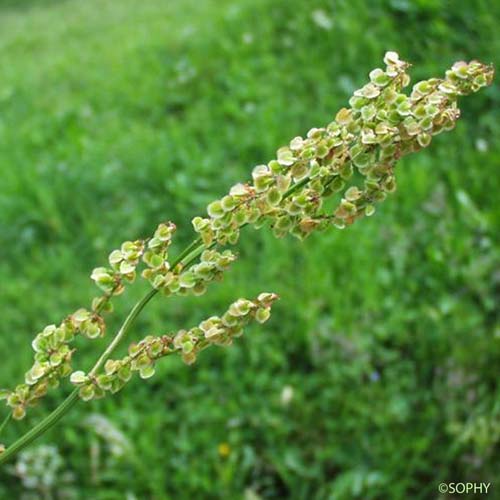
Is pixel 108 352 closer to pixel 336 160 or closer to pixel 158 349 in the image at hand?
pixel 158 349

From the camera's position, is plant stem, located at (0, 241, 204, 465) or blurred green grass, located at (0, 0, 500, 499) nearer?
plant stem, located at (0, 241, 204, 465)

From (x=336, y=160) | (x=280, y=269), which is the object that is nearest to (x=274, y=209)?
(x=336, y=160)

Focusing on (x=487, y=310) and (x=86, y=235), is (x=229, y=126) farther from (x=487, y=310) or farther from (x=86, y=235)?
(x=487, y=310)

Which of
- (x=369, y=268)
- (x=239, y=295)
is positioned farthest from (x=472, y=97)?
(x=239, y=295)

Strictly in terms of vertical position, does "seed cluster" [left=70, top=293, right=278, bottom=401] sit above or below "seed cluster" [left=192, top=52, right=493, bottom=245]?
below

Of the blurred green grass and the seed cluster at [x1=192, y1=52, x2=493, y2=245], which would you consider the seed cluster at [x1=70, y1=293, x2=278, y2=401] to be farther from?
the blurred green grass

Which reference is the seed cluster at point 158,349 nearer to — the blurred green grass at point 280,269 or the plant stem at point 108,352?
the plant stem at point 108,352

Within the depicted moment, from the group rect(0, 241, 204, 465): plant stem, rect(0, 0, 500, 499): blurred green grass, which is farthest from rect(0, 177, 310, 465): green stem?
rect(0, 0, 500, 499): blurred green grass

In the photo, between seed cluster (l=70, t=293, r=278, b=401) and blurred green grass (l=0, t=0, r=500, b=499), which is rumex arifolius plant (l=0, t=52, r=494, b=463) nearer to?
seed cluster (l=70, t=293, r=278, b=401)
